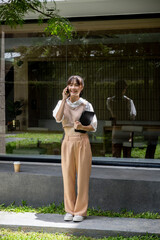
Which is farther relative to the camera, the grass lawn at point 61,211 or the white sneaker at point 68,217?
the grass lawn at point 61,211

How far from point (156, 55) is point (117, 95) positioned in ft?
3.27

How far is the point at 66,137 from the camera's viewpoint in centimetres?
423

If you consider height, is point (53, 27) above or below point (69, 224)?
above

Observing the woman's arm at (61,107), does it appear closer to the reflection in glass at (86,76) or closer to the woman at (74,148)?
the woman at (74,148)

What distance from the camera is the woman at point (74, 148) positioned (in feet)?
13.6

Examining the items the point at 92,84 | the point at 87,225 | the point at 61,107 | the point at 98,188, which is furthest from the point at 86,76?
the point at 87,225

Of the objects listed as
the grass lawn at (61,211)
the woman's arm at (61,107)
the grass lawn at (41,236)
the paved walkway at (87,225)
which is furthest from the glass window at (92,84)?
the grass lawn at (41,236)

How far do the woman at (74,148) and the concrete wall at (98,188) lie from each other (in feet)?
1.48

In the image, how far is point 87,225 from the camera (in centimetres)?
412

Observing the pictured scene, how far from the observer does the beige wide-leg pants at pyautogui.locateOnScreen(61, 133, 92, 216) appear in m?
4.16

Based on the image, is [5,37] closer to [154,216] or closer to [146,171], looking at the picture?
[146,171]

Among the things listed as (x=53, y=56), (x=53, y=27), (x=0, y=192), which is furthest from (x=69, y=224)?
(x=53, y=56)

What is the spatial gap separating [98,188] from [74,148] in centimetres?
76

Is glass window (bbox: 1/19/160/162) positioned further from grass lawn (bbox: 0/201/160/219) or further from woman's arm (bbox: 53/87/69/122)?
woman's arm (bbox: 53/87/69/122)
